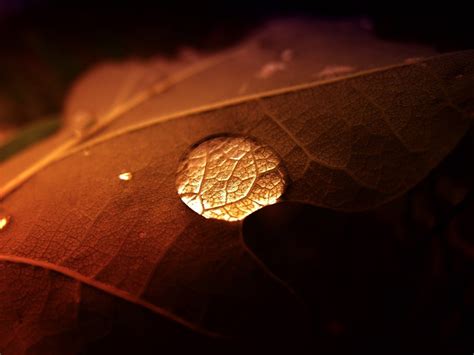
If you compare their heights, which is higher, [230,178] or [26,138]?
[26,138]

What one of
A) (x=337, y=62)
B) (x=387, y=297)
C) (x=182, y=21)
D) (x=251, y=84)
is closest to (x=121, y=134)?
(x=251, y=84)

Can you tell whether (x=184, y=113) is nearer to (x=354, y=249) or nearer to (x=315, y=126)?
(x=315, y=126)

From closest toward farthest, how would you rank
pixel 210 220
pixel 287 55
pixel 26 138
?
pixel 210 220, pixel 287 55, pixel 26 138

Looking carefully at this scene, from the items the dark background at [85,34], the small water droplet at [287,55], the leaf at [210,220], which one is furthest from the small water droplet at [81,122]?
the small water droplet at [287,55]

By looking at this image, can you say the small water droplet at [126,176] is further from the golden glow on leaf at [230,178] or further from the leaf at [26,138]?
the leaf at [26,138]

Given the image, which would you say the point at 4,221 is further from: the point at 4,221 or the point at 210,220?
the point at 210,220

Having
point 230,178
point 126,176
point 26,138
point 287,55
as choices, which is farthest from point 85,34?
point 230,178

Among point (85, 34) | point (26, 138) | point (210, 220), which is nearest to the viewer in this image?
point (210, 220)

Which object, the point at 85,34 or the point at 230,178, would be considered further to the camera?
the point at 85,34
